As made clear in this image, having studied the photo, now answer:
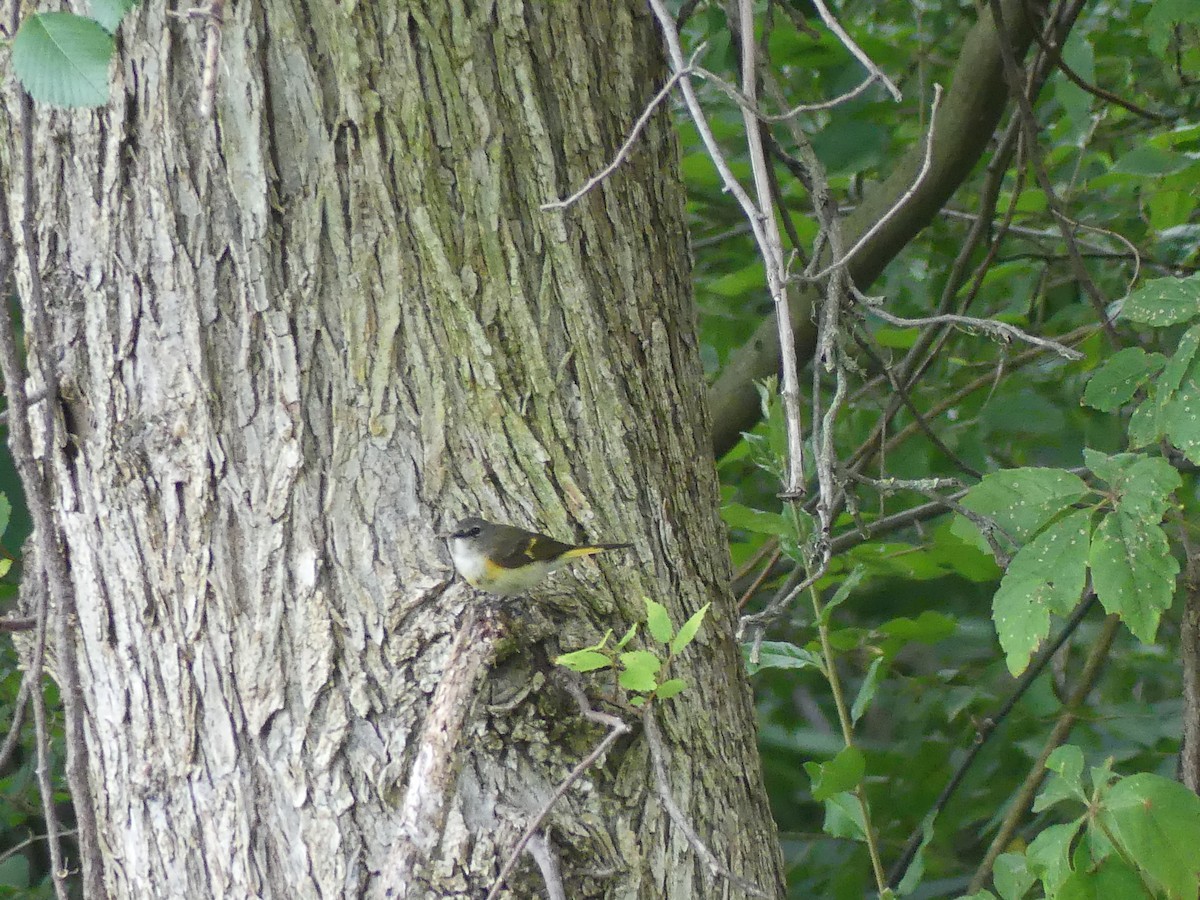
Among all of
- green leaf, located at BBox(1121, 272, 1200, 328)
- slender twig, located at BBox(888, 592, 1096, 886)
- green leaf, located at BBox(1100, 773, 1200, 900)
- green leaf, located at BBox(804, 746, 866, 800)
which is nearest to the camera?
green leaf, located at BBox(1100, 773, 1200, 900)

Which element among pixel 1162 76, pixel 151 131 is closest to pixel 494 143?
pixel 151 131

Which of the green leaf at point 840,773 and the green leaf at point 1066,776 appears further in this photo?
the green leaf at point 840,773

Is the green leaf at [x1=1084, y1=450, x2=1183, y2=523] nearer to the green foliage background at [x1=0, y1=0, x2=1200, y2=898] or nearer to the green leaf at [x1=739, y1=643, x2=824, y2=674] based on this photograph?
the green foliage background at [x1=0, y1=0, x2=1200, y2=898]

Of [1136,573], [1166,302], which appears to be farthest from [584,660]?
[1166,302]

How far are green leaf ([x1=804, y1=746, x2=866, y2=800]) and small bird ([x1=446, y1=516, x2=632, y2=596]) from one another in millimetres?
603

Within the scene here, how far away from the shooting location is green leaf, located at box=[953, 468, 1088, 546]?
1.73m

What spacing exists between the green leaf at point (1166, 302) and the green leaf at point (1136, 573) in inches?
15.6

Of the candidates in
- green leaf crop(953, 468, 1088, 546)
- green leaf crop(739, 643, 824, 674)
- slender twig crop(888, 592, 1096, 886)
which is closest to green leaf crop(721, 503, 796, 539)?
green leaf crop(739, 643, 824, 674)

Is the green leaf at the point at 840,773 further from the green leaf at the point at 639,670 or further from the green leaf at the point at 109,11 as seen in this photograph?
the green leaf at the point at 109,11

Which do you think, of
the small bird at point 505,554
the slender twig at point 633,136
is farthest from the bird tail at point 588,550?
the slender twig at point 633,136

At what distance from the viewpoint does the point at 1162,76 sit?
4.05 metres

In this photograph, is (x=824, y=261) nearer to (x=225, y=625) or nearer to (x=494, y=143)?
(x=494, y=143)

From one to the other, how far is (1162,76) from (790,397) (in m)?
3.56

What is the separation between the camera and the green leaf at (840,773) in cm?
196
